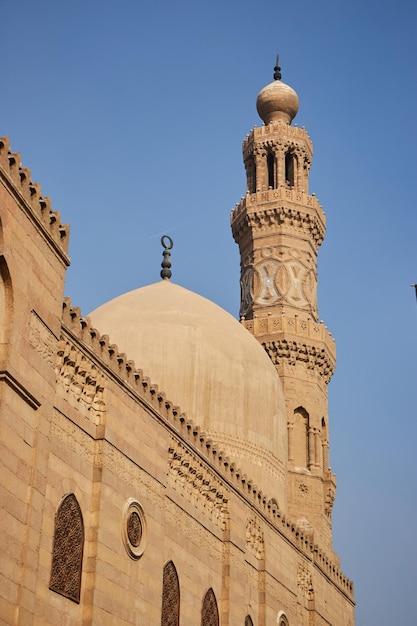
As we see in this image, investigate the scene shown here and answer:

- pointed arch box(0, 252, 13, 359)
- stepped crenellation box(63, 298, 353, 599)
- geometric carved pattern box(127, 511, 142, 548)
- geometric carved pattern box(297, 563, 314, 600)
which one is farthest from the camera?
geometric carved pattern box(297, 563, 314, 600)

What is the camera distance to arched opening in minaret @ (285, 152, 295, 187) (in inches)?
1137

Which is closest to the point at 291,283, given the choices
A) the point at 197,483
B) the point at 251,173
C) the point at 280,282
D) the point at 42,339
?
the point at 280,282

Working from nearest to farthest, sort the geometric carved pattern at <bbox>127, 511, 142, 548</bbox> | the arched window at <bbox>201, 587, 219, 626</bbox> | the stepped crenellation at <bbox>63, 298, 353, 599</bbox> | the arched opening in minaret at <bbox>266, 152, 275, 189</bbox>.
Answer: the stepped crenellation at <bbox>63, 298, 353, 599</bbox>, the geometric carved pattern at <bbox>127, 511, 142, 548</bbox>, the arched window at <bbox>201, 587, 219, 626</bbox>, the arched opening in minaret at <bbox>266, 152, 275, 189</bbox>

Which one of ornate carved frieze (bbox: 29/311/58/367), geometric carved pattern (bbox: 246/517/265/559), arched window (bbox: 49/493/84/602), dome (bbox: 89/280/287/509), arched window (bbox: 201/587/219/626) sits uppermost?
dome (bbox: 89/280/287/509)

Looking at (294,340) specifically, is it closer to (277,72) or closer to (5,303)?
(277,72)

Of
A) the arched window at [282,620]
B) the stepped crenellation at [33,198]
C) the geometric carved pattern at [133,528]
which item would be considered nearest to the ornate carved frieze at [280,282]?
the arched window at [282,620]

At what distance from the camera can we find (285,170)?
2908cm

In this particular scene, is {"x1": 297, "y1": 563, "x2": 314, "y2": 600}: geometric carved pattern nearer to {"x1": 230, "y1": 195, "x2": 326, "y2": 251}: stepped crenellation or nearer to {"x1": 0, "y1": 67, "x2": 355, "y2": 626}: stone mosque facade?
{"x1": 0, "y1": 67, "x2": 355, "y2": 626}: stone mosque facade

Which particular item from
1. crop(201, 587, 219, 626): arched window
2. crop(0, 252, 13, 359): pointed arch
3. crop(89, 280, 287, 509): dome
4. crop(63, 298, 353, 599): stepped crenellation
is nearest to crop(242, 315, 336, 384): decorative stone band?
crop(89, 280, 287, 509): dome

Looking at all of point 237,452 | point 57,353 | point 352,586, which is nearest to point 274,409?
point 237,452

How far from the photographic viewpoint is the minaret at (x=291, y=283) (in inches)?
1000

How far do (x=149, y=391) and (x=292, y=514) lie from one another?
11421mm

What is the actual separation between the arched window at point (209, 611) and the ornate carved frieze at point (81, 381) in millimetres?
4341

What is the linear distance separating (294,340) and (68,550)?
49.5 ft
